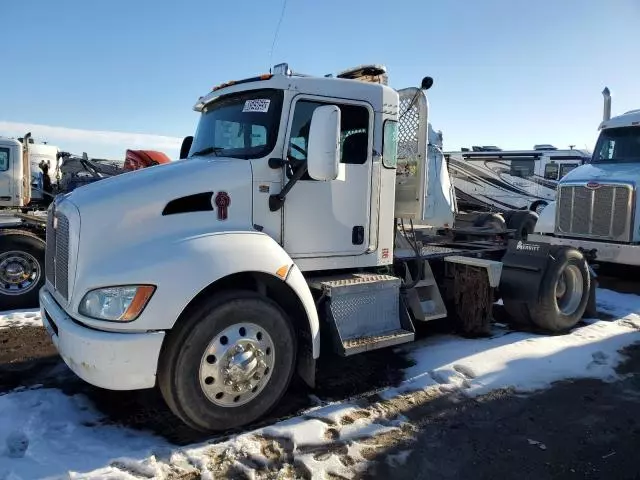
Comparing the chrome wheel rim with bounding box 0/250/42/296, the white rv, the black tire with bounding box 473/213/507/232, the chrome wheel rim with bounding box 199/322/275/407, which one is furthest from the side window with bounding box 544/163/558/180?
the chrome wheel rim with bounding box 199/322/275/407

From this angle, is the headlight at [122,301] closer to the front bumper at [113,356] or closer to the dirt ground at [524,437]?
the front bumper at [113,356]

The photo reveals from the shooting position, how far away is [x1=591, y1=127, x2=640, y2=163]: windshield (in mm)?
9727

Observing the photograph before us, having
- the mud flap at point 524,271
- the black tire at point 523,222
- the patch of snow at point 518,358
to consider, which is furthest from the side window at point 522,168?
the mud flap at point 524,271

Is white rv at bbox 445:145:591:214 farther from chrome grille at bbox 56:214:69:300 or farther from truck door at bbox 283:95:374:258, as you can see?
chrome grille at bbox 56:214:69:300

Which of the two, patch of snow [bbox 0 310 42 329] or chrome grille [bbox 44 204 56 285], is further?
patch of snow [bbox 0 310 42 329]

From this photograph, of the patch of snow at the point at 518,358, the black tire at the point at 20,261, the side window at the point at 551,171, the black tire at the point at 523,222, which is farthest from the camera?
the side window at the point at 551,171

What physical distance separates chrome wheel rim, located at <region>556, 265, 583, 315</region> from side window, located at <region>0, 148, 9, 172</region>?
30.4 feet

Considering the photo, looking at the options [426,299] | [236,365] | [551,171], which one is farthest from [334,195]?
[551,171]

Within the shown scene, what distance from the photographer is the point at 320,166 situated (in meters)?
3.99

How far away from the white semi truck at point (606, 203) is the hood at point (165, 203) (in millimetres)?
6575

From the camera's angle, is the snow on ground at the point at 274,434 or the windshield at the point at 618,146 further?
the windshield at the point at 618,146

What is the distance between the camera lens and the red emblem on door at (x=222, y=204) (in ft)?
13.0

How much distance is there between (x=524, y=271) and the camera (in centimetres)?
632

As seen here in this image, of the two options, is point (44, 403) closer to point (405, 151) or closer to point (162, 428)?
point (162, 428)
